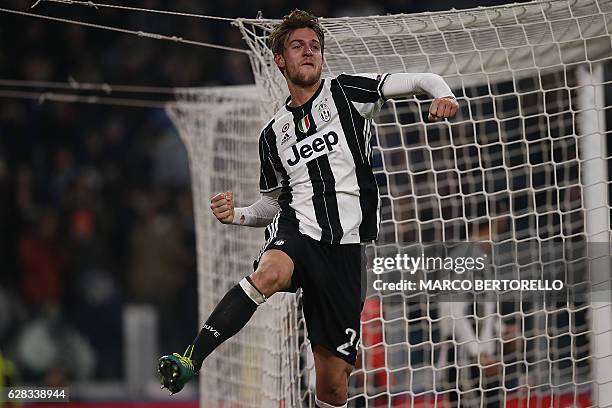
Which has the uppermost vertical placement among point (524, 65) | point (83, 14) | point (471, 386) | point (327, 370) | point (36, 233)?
point (83, 14)

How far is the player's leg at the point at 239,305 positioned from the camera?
3.59m

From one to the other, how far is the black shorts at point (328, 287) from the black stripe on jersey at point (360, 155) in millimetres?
99

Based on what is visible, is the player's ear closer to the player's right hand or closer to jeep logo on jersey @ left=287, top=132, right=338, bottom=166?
jeep logo on jersey @ left=287, top=132, right=338, bottom=166

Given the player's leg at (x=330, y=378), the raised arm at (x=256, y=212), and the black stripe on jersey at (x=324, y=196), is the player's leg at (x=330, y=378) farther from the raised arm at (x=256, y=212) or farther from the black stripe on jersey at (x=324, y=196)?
the raised arm at (x=256, y=212)

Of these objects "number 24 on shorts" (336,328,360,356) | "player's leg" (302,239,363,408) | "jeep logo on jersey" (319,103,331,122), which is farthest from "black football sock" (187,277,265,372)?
"jeep logo on jersey" (319,103,331,122)

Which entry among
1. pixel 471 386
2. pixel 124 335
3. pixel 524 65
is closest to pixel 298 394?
pixel 471 386

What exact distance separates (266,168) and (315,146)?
26cm

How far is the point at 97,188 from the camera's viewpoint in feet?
32.3

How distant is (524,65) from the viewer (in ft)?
17.6

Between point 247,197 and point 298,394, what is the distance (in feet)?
5.61

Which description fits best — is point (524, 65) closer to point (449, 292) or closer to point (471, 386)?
point (449, 292)

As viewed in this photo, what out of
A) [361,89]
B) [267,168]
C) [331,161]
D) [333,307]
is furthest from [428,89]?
[333,307]

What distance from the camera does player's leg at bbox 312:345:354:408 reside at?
395 cm

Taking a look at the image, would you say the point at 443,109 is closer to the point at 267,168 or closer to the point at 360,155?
the point at 360,155
